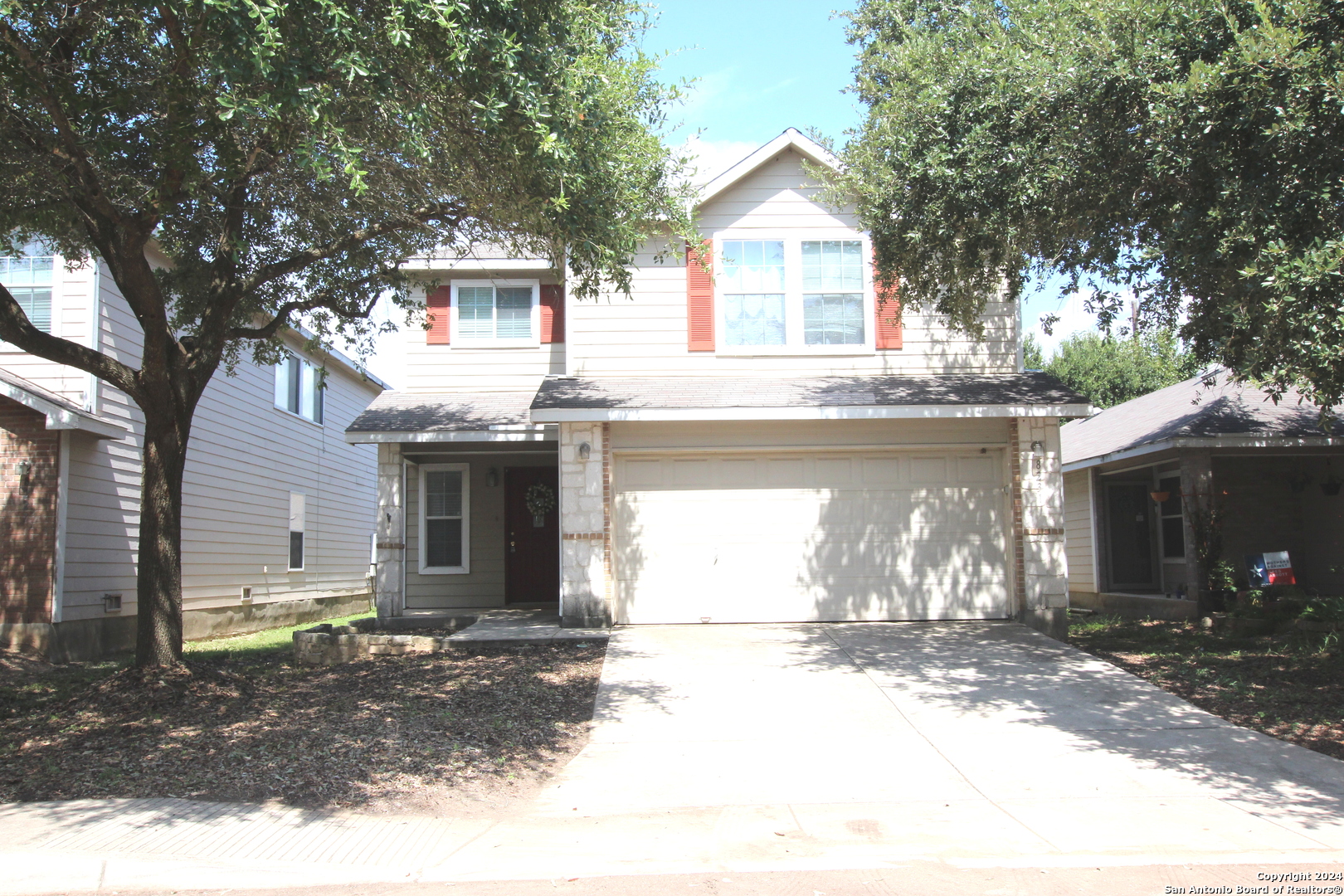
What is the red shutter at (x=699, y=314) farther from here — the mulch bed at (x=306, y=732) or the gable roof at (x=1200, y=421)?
the gable roof at (x=1200, y=421)

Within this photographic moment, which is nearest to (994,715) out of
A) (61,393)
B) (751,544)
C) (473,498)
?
(751,544)

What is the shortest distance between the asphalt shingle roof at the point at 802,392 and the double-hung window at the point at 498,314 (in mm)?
1919

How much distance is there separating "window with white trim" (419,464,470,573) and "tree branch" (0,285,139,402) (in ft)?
21.5

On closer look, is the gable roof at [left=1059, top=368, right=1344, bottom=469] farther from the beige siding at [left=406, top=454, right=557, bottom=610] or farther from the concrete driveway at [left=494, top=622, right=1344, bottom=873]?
the beige siding at [left=406, top=454, right=557, bottom=610]

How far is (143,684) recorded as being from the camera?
27.2 ft

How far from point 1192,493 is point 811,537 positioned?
567cm

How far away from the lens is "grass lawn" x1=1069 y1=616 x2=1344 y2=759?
772cm

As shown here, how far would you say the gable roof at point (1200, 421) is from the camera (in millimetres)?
12891

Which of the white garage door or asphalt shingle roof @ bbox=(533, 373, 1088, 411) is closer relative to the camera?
asphalt shingle roof @ bbox=(533, 373, 1088, 411)

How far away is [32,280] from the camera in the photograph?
12422 millimetres

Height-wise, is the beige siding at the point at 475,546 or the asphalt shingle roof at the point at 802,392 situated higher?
the asphalt shingle roof at the point at 802,392

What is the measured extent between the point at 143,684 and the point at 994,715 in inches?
292

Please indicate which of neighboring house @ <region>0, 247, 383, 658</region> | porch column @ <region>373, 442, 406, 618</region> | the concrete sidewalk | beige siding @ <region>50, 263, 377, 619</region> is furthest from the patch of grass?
the concrete sidewalk

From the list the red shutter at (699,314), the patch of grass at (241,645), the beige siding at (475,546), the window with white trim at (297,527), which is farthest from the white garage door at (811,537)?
the window with white trim at (297,527)
